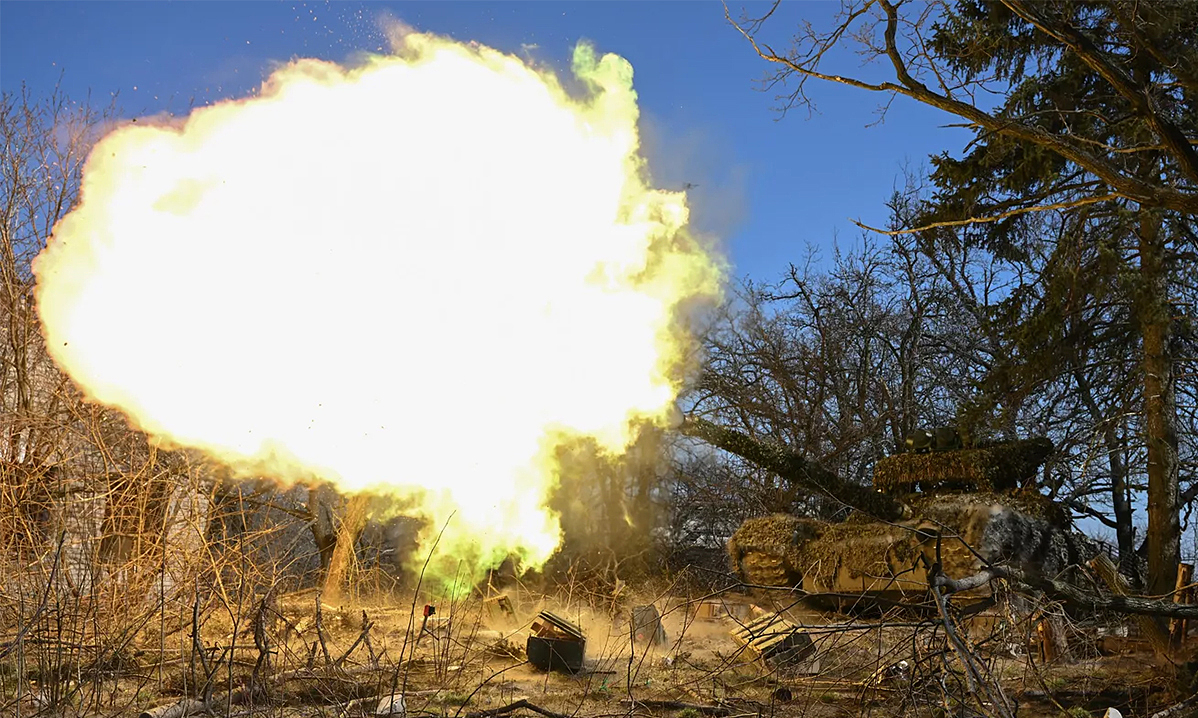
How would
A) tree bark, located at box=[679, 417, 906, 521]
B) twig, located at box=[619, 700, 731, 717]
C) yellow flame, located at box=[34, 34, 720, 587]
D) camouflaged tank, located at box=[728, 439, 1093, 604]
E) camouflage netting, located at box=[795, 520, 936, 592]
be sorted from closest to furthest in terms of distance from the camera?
twig, located at box=[619, 700, 731, 717] < yellow flame, located at box=[34, 34, 720, 587] < tree bark, located at box=[679, 417, 906, 521] < camouflaged tank, located at box=[728, 439, 1093, 604] < camouflage netting, located at box=[795, 520, 936, 592]

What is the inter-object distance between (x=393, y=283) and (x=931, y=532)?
828 centimetres

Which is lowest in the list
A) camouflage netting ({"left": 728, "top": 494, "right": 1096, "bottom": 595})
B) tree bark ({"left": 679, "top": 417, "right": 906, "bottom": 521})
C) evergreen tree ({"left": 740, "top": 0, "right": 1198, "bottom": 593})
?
camouflage netting ({"left": 728, "top": 494, "right": 1096, "bottom": 595})

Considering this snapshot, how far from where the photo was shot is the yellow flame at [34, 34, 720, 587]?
997 cm

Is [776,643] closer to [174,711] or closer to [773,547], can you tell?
[174,711]

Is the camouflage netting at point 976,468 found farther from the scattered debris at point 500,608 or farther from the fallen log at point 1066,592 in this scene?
the fallen log at point 1066,592

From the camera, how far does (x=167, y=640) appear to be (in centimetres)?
987

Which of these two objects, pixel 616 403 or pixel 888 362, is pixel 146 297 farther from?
pixel 888 362

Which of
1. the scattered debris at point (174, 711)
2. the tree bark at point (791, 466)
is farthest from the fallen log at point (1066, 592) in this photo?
the tree bark at point (791, 466)

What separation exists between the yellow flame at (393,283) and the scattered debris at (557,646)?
3.21m

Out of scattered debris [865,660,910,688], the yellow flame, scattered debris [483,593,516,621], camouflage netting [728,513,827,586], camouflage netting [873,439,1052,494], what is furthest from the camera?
camouflage netting [728,513,827,586]

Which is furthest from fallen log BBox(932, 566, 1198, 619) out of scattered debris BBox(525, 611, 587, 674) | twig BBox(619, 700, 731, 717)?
scattered debris BBox(525, 611, 587, 674)

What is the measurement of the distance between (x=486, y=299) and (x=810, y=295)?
43.7 feet

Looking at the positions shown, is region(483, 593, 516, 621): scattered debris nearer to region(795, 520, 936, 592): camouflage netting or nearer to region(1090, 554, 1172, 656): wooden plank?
region(795, 520, 936, 592): camouflage netting

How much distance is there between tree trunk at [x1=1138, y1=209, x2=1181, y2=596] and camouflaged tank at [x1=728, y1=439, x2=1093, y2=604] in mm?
1290
